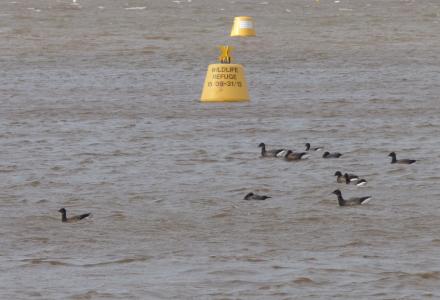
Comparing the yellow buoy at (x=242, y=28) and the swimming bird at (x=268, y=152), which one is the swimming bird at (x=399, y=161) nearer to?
the swimming bird at (x=268, y=152)

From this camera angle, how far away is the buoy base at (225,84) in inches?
1075

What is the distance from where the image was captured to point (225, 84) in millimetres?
27469

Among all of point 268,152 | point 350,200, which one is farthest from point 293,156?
point 350,200

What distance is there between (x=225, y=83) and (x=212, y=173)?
26.5 feet

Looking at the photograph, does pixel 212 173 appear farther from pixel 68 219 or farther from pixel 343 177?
pixel 68 219

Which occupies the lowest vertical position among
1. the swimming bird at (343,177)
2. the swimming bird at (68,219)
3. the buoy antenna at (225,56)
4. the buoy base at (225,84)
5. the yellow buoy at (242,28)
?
the yellow buoy at (242,28)

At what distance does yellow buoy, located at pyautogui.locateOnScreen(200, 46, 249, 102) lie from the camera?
27.3 meters

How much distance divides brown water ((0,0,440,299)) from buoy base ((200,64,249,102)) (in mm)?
210

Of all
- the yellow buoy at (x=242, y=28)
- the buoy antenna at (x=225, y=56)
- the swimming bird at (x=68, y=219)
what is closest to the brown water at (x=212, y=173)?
the swimming bird at (x=68, y=219)

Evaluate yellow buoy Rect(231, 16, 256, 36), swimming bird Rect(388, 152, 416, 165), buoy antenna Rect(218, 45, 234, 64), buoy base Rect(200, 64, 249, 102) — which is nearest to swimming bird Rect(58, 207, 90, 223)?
swimming bird Rect(388, 152, 416, 165)

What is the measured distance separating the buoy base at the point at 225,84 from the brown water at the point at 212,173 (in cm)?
21

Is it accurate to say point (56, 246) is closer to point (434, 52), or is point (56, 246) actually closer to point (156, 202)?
point (156, 202)

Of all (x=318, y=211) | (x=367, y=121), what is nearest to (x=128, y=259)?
(x=318, y=211)

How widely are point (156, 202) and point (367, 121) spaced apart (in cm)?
796
